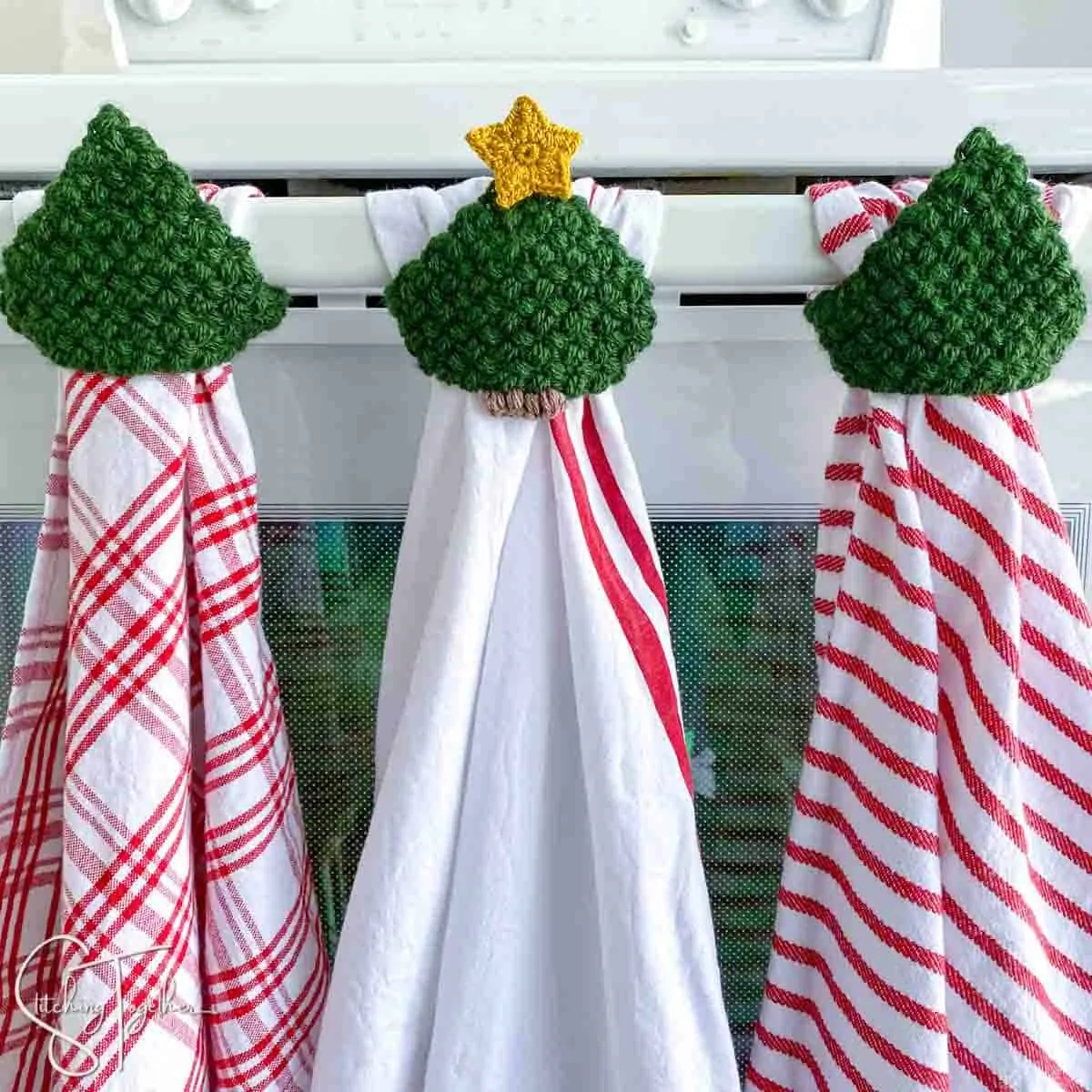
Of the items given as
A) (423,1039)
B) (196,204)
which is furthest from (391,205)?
(423,1039)

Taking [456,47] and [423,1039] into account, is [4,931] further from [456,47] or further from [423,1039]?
[456,47]

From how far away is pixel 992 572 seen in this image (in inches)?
14.1

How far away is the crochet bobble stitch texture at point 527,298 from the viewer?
0.33 meters

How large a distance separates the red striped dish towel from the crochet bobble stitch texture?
0.06ft

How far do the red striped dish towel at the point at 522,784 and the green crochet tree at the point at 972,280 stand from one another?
82 mm

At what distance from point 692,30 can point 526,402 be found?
0.27 meters

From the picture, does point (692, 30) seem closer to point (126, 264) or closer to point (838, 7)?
point (838, 7)

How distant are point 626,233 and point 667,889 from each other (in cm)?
23

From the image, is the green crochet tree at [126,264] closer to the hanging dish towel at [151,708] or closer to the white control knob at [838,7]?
the hanging dish towel at [151,708]

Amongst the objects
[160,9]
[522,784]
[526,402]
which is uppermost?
[160,9]

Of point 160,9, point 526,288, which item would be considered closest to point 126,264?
point 526,288

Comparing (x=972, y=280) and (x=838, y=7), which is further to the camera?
(x=838, y=7)

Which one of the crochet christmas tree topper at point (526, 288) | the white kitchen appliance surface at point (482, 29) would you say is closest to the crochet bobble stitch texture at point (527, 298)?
the crochet christmas tree topper at point (526, 288)

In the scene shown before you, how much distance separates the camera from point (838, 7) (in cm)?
50
